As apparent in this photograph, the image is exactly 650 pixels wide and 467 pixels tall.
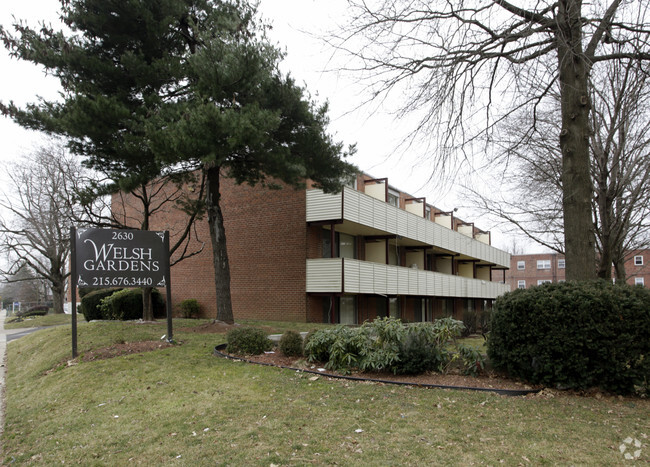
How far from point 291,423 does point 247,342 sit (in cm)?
433

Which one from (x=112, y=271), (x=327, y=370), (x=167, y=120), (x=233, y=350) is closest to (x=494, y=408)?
(x=327, y=370)

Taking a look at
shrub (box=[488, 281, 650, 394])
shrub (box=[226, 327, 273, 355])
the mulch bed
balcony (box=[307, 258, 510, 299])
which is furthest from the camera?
balcony (box=[307, 258, 510, 299])

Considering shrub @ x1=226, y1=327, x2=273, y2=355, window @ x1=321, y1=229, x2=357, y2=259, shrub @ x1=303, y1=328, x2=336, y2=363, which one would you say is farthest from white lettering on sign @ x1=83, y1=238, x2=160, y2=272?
window @ x1=321, y1=229, x2=357, y2=259

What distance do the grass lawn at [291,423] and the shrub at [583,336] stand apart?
1.02 ft

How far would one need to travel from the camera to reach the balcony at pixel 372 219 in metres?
18.7

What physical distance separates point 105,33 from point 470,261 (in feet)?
105

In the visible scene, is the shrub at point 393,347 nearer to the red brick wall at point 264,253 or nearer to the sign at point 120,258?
the sign at point 120,258

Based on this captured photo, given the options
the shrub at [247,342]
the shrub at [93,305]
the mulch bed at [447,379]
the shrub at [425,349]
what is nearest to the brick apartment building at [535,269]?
the shrub at [93,305]

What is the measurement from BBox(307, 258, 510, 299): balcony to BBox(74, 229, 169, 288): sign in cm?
833

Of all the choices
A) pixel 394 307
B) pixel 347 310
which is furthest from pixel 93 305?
pixel 394 307

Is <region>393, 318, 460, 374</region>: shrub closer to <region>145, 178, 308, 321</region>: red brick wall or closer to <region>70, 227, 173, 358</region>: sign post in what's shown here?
<region>70, 227, 173, 358</region>: sign post

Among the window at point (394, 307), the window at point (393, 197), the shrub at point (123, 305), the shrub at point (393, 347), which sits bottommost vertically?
the window at point (394, 307)

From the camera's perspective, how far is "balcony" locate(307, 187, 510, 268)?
18703 mm

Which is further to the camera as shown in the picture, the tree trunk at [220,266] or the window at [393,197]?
the window at [393,197]
